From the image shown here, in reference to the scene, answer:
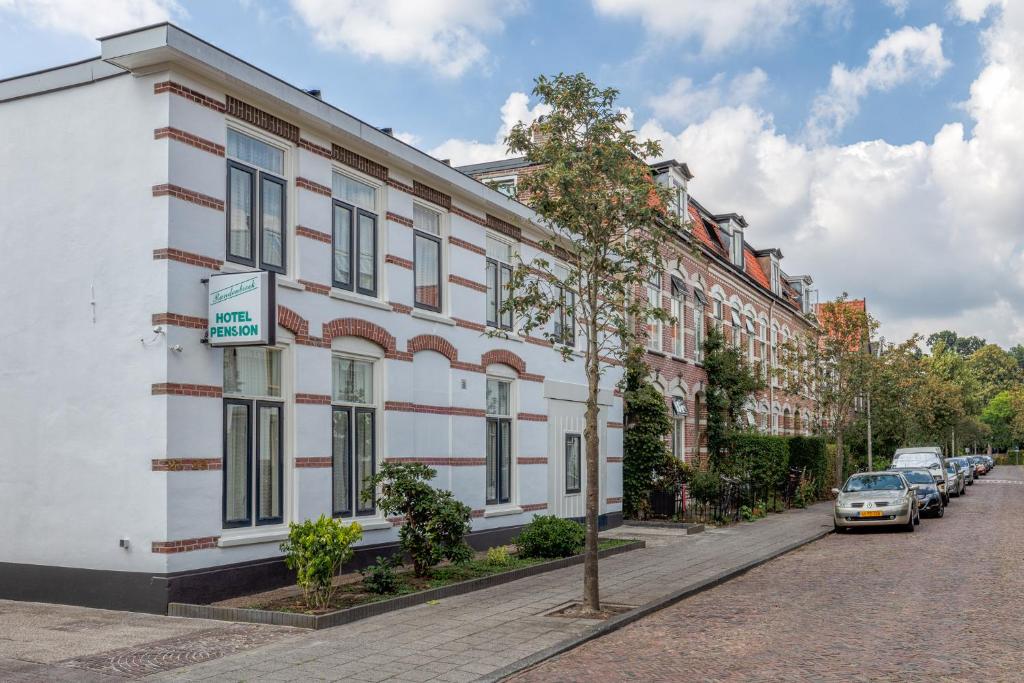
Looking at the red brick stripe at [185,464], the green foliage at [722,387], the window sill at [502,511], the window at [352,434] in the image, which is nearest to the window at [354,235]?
the window at [352,434]

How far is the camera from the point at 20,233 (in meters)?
12.1

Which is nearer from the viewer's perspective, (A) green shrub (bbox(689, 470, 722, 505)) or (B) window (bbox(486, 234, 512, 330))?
(B) window (bbox(486, 234, 512, 330))

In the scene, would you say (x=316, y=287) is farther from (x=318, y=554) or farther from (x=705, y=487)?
(x=705, y=487)

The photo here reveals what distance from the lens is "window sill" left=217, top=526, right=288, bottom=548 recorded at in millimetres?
11316

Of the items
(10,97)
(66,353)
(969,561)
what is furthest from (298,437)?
(969,561)

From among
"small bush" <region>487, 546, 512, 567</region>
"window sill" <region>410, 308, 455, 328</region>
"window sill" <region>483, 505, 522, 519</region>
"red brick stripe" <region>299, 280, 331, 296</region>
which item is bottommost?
"small bush" <region>487, 546, 512, 567</region>

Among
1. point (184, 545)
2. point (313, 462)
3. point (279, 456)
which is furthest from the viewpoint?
point (313, 462)

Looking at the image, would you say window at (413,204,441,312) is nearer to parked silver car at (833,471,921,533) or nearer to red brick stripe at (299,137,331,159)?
red brick stripe at (299,137,331,159)

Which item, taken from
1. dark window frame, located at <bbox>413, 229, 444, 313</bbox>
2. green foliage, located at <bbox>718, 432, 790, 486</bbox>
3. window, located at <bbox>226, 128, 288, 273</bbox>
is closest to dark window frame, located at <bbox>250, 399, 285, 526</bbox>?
window, located at <bbox>226, 128, 288, 273</bbox>

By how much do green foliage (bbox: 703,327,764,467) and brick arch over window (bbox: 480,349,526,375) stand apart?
43.2 ft

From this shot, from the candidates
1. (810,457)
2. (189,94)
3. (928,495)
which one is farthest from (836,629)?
(810,457)

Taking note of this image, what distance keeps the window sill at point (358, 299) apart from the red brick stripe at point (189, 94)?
2976mm

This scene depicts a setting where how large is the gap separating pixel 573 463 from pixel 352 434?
825cm

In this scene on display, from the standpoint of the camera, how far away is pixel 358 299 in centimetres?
1395
